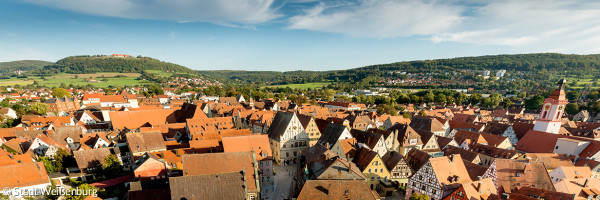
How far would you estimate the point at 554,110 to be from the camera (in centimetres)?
4900

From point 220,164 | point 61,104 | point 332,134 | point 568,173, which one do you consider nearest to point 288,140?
point 332,134

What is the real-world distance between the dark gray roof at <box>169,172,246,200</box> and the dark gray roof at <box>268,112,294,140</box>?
772 inches

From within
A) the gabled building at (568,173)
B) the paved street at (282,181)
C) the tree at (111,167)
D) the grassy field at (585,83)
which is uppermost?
the tree at (111,167)

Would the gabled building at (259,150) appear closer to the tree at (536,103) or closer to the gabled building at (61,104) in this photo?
the gabled building at (61,104)

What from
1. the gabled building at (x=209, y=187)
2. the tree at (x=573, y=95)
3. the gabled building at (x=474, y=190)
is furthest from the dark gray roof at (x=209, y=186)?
the tree at (x=573, y=95)

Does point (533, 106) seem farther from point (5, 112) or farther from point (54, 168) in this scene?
point (5, 112)

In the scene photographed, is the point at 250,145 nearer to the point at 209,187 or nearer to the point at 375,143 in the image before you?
the point at 209,187

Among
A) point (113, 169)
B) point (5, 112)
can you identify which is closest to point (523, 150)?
point (113, 169)

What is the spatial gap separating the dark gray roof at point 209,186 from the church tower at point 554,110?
202 ft

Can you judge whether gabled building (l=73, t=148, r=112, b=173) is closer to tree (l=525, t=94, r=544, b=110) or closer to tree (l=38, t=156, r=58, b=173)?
tree (l=38, t=156, r=58, b=173)

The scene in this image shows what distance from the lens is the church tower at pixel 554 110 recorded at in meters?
48.5

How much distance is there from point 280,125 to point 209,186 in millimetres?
23055

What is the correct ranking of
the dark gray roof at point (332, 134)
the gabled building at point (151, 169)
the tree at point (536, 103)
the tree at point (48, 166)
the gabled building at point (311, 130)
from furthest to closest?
1. the tree at point (536, 103)
2. the gabled building at point (311, 130)
3. the dark gray roof at point (332, 134)
4. the tree at point (48, 166)
5. the gabled building at point (151, 169)

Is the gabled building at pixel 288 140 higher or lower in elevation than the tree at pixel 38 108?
lower
